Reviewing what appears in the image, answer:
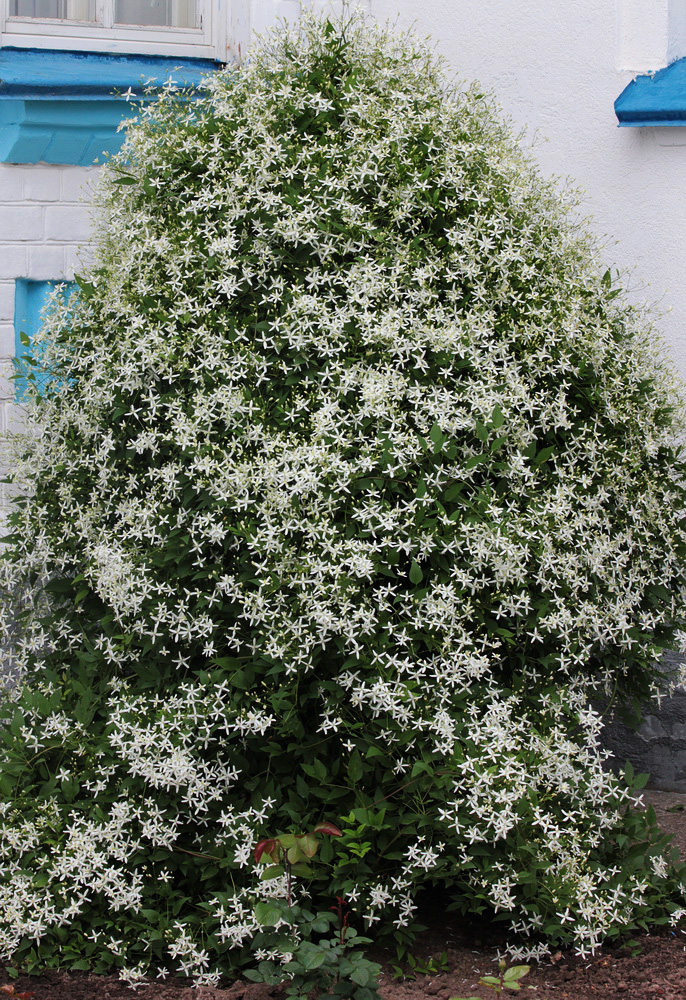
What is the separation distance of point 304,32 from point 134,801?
8.55 ft

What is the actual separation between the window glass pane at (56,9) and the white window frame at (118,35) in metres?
0.03

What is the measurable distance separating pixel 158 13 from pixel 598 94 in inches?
75.4

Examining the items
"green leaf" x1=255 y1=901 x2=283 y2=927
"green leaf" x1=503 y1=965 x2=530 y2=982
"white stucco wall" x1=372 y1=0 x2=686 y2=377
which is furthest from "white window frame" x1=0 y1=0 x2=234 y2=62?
"green leaf" x1=503 y1=965 x2=530 y2=982

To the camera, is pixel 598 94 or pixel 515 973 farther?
pixel 598 94

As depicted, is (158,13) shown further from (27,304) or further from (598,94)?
(598,94)

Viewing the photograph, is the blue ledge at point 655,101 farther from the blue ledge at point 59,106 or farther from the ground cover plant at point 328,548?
the blue ledge at point 59,106

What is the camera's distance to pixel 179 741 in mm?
2506

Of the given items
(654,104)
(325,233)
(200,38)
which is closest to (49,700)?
(325,233)

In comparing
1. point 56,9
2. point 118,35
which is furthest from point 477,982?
point 56,9

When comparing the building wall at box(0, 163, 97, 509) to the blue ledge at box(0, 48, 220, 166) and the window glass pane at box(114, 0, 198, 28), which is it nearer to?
the blue ledge at box(0, 48, 220, 166)

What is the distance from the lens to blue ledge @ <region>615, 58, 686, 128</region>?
3.82 m

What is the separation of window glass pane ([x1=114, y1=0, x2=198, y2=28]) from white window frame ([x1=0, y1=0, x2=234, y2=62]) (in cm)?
3

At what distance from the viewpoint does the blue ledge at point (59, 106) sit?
3.85 meters

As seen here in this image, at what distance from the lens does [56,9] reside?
4.06 meters
